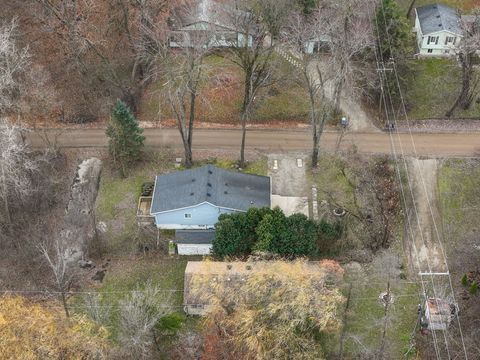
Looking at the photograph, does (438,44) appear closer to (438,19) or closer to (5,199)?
(438,19)

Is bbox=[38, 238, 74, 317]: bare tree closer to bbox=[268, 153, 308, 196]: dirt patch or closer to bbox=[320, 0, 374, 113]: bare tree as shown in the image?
bbox=[268, 153, 308, 196]: dirt patch

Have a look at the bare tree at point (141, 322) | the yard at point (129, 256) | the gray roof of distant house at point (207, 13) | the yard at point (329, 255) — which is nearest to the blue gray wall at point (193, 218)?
the yard at point (129, 256)

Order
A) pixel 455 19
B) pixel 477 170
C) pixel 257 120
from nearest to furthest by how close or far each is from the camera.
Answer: pixel 477 170, pixel 257 120, pixel 455 19

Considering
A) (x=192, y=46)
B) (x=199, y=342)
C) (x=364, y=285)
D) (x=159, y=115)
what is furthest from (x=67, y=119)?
(x=364, y=285)

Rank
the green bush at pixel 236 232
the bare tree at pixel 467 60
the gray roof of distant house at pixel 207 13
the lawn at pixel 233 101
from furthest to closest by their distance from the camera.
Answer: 1. the lawn at pixel 233 101
2. the gray roof of distant house at pixel 207 13
3. the bare tree at pixel 467 60
4. the green bush at pixel 236 232

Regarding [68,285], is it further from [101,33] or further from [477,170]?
[477,170]

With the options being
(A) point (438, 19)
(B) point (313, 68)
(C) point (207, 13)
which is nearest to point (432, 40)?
(A) point (438, 19)

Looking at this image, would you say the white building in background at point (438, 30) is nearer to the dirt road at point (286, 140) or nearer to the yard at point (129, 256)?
the dirt road at point (286, 140)
